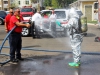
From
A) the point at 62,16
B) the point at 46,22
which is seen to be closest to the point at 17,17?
the point at 46,22

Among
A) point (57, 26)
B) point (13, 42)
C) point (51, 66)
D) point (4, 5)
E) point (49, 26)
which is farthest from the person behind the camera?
point (4, 5)

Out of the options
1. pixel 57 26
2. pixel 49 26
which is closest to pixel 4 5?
pixel 57 26

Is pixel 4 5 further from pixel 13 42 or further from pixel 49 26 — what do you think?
pixel 13 42

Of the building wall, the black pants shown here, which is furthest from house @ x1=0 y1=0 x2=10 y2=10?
the black pants

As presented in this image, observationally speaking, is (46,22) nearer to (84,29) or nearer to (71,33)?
(84,29)

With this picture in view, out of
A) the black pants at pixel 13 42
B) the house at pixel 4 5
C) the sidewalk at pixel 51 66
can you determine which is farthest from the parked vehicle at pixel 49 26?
the house at pixel 4 5

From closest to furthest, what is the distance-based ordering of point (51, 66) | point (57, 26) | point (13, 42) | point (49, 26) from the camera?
1. point (51, 66)
2. point (13, 42)
3. point (49, 26)
4. point (57, 26)

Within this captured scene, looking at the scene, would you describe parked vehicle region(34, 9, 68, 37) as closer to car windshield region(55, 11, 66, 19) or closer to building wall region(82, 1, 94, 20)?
car windshield region(55, 11, 66, 19)

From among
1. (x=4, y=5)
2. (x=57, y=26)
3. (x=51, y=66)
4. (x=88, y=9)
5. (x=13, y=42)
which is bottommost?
(x=51, y=66)

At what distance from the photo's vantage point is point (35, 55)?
10.1m

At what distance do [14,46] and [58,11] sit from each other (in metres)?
9.76

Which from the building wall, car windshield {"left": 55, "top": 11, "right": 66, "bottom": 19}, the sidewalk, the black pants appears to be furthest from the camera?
the building wall

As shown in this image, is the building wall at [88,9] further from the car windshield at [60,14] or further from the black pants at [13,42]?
the black pants at [13,42]

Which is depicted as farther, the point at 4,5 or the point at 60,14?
the point at 4,5
